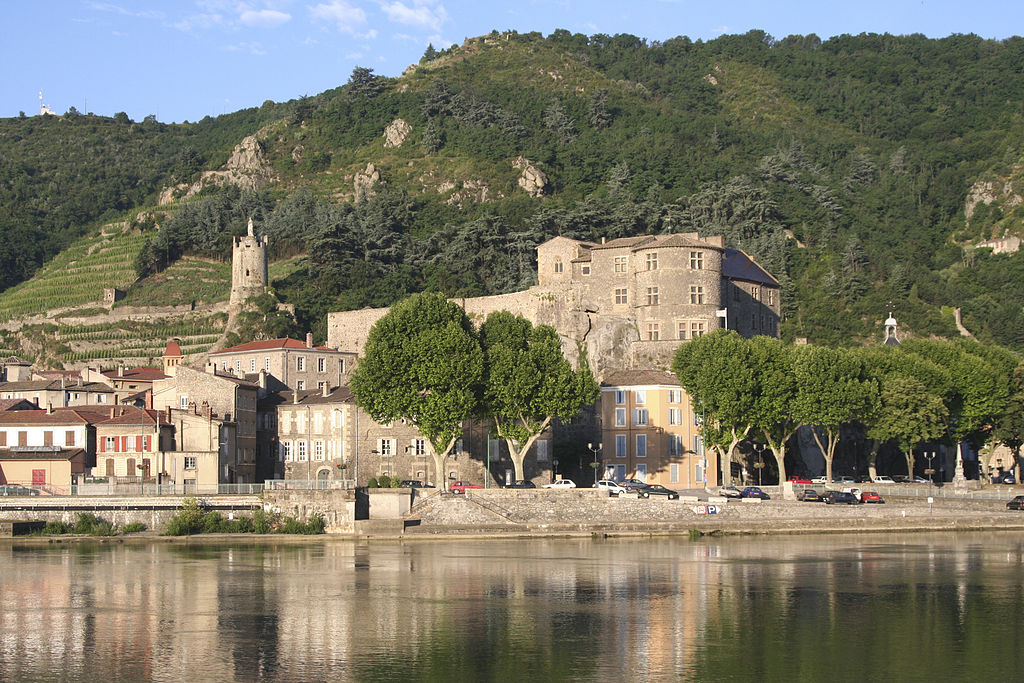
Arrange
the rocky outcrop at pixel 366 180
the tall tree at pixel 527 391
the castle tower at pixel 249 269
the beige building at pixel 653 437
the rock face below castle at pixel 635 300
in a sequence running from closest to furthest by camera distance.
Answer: the tall tree at pixel 527 391 → the beige building at pixel 653 437 → the rock face below castle at pixel 635 300 → the castle tower at pixel 249 269 → the rocky outcrop at pixel 366 180

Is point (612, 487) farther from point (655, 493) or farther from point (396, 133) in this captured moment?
point (396, 133)

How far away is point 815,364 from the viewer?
74062 millimetres

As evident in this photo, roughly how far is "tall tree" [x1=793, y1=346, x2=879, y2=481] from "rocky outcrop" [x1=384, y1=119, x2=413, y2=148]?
10123 cm

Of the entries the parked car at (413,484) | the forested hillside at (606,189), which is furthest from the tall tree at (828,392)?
the forested hillside at (606,189)

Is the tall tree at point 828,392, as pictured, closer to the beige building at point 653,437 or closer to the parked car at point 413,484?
the beige building at point 653,437

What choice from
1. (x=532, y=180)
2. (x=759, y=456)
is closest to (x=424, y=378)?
(x=759, y=456)

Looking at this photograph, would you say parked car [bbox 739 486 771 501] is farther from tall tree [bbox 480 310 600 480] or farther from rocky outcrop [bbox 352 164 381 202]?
rocky outcrop [bbox 352 164 381 202]

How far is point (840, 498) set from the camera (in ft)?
218

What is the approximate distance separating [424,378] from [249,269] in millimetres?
50412

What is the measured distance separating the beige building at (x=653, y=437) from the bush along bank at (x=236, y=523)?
22715 millimetres

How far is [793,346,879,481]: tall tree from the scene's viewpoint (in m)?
73.3

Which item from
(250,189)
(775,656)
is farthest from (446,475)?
(250,189)

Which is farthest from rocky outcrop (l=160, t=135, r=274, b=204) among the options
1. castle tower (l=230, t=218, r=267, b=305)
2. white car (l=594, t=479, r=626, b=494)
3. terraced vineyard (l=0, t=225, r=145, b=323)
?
white car (l=594, t=479, r=626, b=494)

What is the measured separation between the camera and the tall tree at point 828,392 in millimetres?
73312
